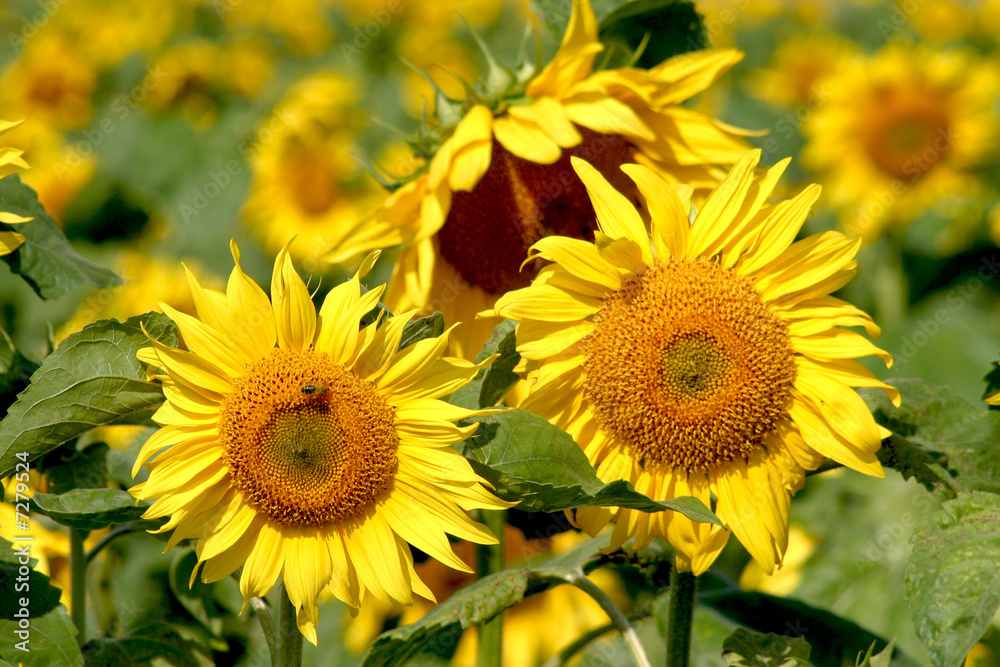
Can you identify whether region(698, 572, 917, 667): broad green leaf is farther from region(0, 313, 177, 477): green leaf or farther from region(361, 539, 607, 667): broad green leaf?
region(0, 313, 177, 477): green leaf

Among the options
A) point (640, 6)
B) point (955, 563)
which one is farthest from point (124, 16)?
point (955, 563)

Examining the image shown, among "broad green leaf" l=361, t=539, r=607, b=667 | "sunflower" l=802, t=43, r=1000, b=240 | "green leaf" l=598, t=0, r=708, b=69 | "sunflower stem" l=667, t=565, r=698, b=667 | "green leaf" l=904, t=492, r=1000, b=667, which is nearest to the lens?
"green leaf" l=904, t=492, r=1000, b=667

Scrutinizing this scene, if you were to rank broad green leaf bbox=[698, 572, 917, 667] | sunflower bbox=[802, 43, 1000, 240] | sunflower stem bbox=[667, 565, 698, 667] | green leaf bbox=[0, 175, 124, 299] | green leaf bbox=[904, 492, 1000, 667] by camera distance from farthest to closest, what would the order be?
sunflower bbox=[802, 43, 1000, 240] < broad green leaf bbox=[698, 572, 917, 667] < green leaf bbox=[0, 175, 124, 299] < sunflower stem bbox=[667, 565, 698, 667] < green leaf bbox=[904, 492, 1000, 667]

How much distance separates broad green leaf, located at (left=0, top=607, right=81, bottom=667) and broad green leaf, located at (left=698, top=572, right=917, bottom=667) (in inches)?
39.6

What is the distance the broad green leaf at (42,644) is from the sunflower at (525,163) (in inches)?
26.8

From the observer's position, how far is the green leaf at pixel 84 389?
1.25 m

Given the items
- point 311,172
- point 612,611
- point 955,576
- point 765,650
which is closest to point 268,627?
point 612,611

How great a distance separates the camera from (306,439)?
4.19 ft

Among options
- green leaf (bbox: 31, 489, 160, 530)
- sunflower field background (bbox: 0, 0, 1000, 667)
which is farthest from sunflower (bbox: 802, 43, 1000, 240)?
green leaf (bbox: 31, 489, 160, 530)

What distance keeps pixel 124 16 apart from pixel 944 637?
21.0ft

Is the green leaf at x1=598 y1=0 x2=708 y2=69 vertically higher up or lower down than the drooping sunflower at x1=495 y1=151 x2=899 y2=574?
higher up

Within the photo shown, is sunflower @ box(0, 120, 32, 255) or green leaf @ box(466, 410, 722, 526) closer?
green leaf @ box(466, 410, 722, 526)

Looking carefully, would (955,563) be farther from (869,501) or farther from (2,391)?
(869,501)

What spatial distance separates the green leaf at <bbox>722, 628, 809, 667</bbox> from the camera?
135cm
